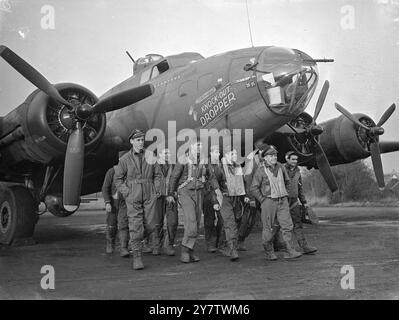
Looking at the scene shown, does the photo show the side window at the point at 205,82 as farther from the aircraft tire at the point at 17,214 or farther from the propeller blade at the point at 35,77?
the aircraft tire at the point at 17,214

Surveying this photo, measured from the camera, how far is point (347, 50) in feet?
29.8

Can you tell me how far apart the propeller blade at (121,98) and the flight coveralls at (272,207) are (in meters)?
2.75

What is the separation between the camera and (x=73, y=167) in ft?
26.7

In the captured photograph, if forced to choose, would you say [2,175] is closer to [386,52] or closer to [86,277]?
[86,277]

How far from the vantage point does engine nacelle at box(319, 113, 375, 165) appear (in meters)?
13.5

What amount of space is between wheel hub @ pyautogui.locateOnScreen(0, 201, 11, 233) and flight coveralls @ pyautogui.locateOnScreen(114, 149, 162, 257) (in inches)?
162

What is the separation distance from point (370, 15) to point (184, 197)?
4.34 metres

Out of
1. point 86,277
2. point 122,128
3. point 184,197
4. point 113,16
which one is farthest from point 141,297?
point 122,128

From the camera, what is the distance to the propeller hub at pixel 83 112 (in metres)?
8.16

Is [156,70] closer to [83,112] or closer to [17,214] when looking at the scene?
[83,112]

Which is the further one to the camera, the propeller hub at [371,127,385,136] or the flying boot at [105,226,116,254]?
the propeller hub at [371,127,385,136]

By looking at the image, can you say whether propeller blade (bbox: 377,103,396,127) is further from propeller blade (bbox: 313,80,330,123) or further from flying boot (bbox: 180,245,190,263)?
flying boot (bbox: 180,245,190,263)

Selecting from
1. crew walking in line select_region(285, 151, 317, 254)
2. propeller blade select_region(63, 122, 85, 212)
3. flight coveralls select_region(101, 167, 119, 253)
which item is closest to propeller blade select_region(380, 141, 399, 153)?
crew walking in line select_region(285, 151, 317, 254)

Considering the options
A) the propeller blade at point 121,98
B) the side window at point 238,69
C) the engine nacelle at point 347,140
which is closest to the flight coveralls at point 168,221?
the propeller blade at point 121,98
